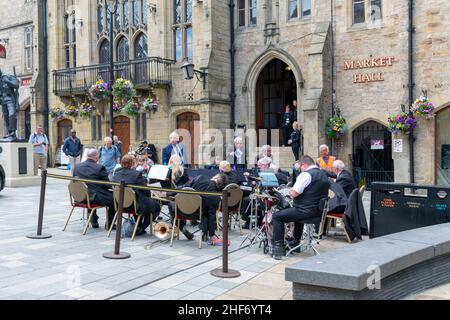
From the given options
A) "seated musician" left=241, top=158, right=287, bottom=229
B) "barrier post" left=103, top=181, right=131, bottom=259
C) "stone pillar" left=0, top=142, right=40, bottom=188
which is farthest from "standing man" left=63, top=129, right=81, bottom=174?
"barrier post" left=103, top=181, right=131, bottom=259

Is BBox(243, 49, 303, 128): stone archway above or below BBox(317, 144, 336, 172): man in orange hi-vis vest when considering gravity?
above

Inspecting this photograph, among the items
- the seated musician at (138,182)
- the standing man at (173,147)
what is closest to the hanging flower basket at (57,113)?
the standing man at (173,147)

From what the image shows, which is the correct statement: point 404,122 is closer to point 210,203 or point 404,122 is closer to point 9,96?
point 210,203

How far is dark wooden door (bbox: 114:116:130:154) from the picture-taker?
73.4 feet

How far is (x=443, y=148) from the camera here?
52.5ft

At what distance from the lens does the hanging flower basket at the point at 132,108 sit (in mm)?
20594

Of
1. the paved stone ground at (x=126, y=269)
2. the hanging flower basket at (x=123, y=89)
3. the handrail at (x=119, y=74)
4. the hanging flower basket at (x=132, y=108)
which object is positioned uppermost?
the handrail at (x=119, y=74)

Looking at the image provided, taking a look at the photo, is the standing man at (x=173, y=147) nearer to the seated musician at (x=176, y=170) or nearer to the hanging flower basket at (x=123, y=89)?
the seated musician at (x=176, y=170)

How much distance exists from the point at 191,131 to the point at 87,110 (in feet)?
19.5

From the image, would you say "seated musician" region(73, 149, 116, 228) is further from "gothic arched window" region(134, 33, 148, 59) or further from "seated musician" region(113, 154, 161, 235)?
"gothic arched window" region(134, 33, 148, 59)

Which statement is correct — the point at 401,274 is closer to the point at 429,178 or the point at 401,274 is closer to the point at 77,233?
the point at 77,233

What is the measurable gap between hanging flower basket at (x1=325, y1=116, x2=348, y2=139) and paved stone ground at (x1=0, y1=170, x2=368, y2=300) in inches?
341

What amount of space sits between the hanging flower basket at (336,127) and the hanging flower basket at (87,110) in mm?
11620

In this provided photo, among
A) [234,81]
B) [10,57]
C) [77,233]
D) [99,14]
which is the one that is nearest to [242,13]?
[234,81]
